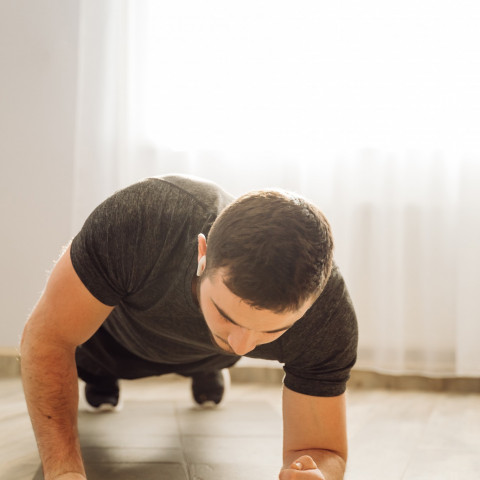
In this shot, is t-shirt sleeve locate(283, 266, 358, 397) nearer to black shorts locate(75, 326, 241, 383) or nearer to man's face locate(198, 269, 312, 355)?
man's face locate(198, 269, 312, 355)

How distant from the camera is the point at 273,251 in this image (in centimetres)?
83

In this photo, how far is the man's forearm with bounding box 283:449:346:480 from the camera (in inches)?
40.8

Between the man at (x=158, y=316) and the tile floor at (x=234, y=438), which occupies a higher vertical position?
the man at (x=158, y=316)

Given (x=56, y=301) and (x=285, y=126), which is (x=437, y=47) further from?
(x=56, y=301)

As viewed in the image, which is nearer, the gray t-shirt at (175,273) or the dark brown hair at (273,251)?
the dark brown hair at (273,251)

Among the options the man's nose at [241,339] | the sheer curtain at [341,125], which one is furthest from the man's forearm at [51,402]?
the sheer curtain at [341,125]

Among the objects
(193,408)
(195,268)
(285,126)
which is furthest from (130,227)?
(285,126)

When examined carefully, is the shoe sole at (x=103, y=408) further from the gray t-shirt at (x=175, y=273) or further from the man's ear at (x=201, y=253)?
the man's ear at (x=201, y=253)

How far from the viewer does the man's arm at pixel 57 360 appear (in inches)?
41.7

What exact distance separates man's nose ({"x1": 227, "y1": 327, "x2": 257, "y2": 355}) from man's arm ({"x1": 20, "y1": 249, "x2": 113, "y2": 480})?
0.28m

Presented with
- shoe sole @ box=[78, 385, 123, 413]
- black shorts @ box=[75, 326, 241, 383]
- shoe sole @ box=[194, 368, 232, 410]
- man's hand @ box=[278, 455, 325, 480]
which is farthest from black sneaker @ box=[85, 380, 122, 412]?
man's hand @ box=[278, 455, 325, 480]

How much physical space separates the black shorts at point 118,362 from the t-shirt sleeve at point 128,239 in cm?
39

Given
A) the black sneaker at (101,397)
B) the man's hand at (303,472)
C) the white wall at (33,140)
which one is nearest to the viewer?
the man's hand at (303,472)

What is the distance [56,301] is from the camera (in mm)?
1070
